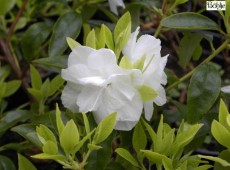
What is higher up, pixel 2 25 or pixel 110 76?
pixel 110 76

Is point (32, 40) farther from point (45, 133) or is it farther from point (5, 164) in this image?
point (45, 133)

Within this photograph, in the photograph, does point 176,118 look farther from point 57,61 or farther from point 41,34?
point 41,34

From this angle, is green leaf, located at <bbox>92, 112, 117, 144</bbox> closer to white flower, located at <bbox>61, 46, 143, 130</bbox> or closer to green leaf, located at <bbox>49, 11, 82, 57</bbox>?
white flower, located at <bbox>61, 46, 143, 130</bbox>

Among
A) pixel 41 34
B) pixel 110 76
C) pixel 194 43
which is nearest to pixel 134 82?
pixel 110 76

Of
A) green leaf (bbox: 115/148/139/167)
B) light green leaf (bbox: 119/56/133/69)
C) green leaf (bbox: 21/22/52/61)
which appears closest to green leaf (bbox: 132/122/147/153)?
green leaf (bbox: 115/148/139/167)

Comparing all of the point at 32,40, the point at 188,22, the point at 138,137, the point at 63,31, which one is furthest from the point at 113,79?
the point at 32,40
